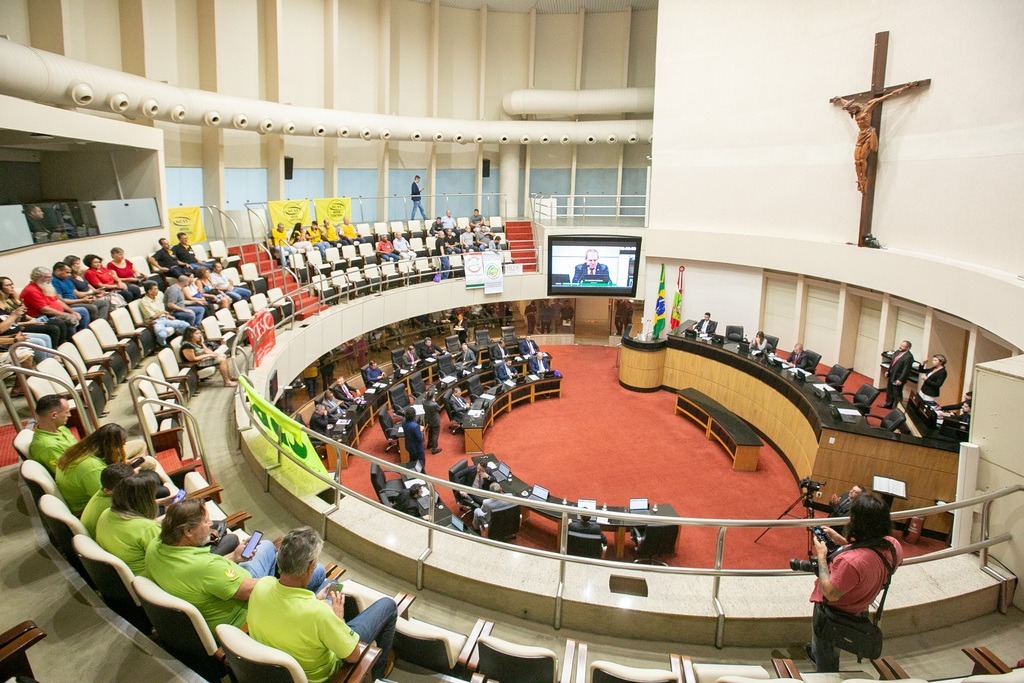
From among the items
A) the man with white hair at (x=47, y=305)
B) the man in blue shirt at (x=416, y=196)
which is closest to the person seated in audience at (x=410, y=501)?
the man with white hair at (x=47, y=305)

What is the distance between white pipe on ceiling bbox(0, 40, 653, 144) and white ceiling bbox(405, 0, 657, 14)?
4.64 m

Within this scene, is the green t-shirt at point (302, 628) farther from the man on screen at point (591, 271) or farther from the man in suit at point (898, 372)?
the man on screen at point (591, 271)

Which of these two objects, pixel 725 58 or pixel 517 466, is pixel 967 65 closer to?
pixel 725 58

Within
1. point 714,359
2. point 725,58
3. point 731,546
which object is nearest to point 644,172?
point 725,58

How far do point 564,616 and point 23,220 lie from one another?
393 inches

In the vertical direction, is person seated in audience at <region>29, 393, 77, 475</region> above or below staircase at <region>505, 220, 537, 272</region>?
below

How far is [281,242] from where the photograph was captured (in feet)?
53.0

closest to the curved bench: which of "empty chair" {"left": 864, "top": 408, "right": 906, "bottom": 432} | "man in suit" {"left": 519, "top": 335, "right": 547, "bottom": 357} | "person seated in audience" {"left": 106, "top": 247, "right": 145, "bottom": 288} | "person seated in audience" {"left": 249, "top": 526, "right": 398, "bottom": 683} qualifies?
"empty chair" {"left": 864, "top": 408, "right": 906, "bottom": 432}

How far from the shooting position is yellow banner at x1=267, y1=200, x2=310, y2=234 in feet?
56.9

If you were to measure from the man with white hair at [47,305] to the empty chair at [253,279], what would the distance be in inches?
211

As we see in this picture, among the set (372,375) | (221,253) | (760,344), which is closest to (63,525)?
(372,375)

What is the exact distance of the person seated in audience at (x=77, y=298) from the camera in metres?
8.20

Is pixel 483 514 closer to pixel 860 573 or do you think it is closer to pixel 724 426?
pixel 860 573

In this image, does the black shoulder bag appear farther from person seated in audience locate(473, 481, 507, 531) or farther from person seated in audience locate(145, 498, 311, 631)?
person seated in audience locate(473, 481, 507, 531)
